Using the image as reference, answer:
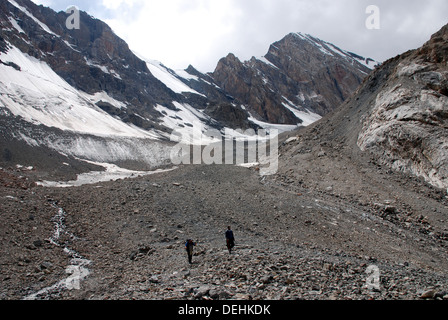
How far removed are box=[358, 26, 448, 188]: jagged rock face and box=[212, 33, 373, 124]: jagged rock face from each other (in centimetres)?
12228

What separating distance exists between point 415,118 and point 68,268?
26.7 m

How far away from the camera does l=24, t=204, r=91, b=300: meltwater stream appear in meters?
8.84

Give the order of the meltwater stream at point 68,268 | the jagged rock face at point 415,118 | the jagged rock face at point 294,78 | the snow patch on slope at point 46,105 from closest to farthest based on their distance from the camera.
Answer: the meltwater stream at point 68,268 → the jagged rock face at point 415,118 → the snow patch on slope at point 46,105 → the jagged rock face at point 294,78

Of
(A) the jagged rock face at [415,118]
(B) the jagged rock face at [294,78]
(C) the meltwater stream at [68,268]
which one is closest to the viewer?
(C) the meltwater stream at [68,268]

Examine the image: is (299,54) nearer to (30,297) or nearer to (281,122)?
(281,122)

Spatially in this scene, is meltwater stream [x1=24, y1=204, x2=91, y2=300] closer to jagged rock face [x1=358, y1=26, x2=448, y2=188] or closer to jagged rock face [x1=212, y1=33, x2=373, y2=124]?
jagged rock face [x1=358, y1=26, x2=448, y2=188]

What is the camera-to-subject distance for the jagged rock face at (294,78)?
159375 mm

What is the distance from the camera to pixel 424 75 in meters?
26.3

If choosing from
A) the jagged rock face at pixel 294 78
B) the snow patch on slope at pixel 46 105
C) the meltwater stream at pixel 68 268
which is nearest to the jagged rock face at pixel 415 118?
the meltwater stream at pixel 68 268

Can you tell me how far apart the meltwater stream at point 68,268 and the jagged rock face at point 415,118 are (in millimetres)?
23110

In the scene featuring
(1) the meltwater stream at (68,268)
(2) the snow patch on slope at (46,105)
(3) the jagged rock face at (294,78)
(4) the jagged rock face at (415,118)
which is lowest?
(1) the meltwater stream at (68,268)

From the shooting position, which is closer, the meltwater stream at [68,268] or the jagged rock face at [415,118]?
the meltwater stream at [68,268]

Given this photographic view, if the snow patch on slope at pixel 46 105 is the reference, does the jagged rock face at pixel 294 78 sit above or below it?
above

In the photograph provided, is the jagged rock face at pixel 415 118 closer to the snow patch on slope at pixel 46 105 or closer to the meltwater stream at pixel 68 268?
the meltwater stream at pixel 68 268
